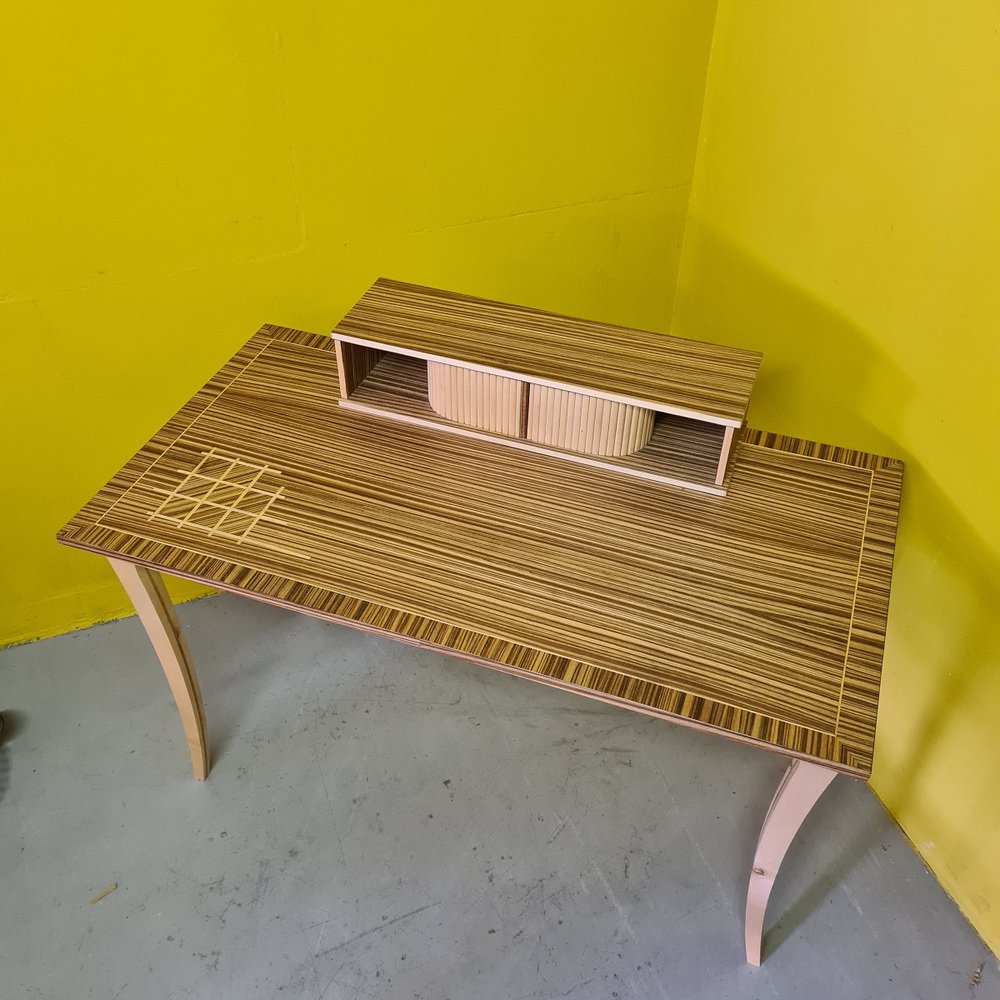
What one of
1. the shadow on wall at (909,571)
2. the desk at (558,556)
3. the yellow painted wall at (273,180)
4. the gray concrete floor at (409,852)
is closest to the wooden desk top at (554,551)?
the desk at (558,556)

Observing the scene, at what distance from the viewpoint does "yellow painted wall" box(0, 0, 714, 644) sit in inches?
66.2

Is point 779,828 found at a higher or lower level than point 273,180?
lower

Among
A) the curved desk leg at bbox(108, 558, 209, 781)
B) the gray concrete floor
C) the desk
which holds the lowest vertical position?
the gray concrete floor

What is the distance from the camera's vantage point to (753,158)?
6.12 feet

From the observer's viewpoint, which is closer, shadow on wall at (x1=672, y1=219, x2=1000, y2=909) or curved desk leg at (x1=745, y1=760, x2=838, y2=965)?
curved desk leg at (x1=745, y1=760, x2=838, y2=965)

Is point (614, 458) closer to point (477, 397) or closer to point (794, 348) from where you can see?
point (477, 397)

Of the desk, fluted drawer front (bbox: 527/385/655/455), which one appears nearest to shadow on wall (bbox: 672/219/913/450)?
the desk

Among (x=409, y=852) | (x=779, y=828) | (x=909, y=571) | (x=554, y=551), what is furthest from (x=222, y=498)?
(x=909, y=571)

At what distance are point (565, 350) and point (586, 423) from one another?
0.14m

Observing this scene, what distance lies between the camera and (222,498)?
1.51 metres

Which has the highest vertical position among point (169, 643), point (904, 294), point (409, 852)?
point (904, 294)

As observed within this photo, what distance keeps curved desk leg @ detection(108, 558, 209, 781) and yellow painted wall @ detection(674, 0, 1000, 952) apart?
136 cm

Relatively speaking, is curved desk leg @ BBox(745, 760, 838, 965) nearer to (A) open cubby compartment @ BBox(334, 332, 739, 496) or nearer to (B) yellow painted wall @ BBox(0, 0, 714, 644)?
(A) open cubby compartment @ BBox(334, 332, 739, 496)

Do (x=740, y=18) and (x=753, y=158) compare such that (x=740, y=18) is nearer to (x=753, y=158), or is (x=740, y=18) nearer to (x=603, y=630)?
(x=753, y=158)
